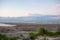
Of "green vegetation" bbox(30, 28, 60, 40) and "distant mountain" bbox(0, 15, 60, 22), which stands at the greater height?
"distant mountain" bbox(0, 15, 60, 22)

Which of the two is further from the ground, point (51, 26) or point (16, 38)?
point (51, 26)

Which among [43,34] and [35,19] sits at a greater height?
[35,19]

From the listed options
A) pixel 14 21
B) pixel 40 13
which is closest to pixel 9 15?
pixel 14 21

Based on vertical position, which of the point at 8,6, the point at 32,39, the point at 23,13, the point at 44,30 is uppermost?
the point at 8,6

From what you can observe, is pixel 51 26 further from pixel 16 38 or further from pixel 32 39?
pixel 16 38

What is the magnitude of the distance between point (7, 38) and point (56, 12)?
0.76m

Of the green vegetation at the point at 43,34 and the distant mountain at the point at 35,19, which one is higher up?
the distant mountain at the point at 35,19

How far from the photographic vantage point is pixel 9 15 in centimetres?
172

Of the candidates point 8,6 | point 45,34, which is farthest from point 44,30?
point 8,6

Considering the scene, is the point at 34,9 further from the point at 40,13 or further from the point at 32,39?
the point at 32,39

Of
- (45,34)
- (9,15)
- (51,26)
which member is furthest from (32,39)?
(9,15)

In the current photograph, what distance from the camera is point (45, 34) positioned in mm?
1651

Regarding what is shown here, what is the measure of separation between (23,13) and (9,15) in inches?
7.8

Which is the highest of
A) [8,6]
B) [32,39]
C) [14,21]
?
[8,6]
